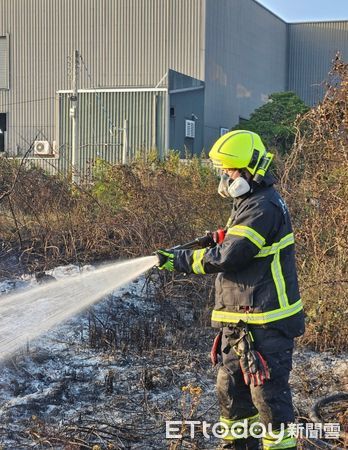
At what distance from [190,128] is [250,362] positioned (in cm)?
2214

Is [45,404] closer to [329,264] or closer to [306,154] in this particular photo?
[329,264]

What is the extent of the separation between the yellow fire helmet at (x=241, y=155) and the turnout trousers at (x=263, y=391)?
0.89m

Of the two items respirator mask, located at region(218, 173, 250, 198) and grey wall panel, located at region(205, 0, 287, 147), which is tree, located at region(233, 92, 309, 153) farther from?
respirator mask, located at region(218, 173, 250, 198)

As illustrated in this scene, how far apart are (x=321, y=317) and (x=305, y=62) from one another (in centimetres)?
3375

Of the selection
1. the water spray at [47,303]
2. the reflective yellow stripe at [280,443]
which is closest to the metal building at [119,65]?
the water spray at [47,303]

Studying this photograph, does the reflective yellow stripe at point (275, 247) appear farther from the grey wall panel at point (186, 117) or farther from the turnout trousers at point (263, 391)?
the grey wall panel at point (186, 117)

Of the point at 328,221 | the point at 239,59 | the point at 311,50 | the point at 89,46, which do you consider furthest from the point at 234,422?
the point at 311,50

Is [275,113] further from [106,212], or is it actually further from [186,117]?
[106,212]

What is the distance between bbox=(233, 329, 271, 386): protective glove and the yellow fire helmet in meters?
0.87

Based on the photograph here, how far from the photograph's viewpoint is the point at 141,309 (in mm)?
6590

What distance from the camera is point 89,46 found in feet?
90.8

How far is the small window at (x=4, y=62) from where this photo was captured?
28875mm

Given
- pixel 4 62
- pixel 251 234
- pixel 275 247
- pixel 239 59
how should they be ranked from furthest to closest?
pixel 239 59 → pixel 4 62 → pixel 275 247 → pixel 251 234

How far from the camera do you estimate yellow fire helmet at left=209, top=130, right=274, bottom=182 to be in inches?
130
